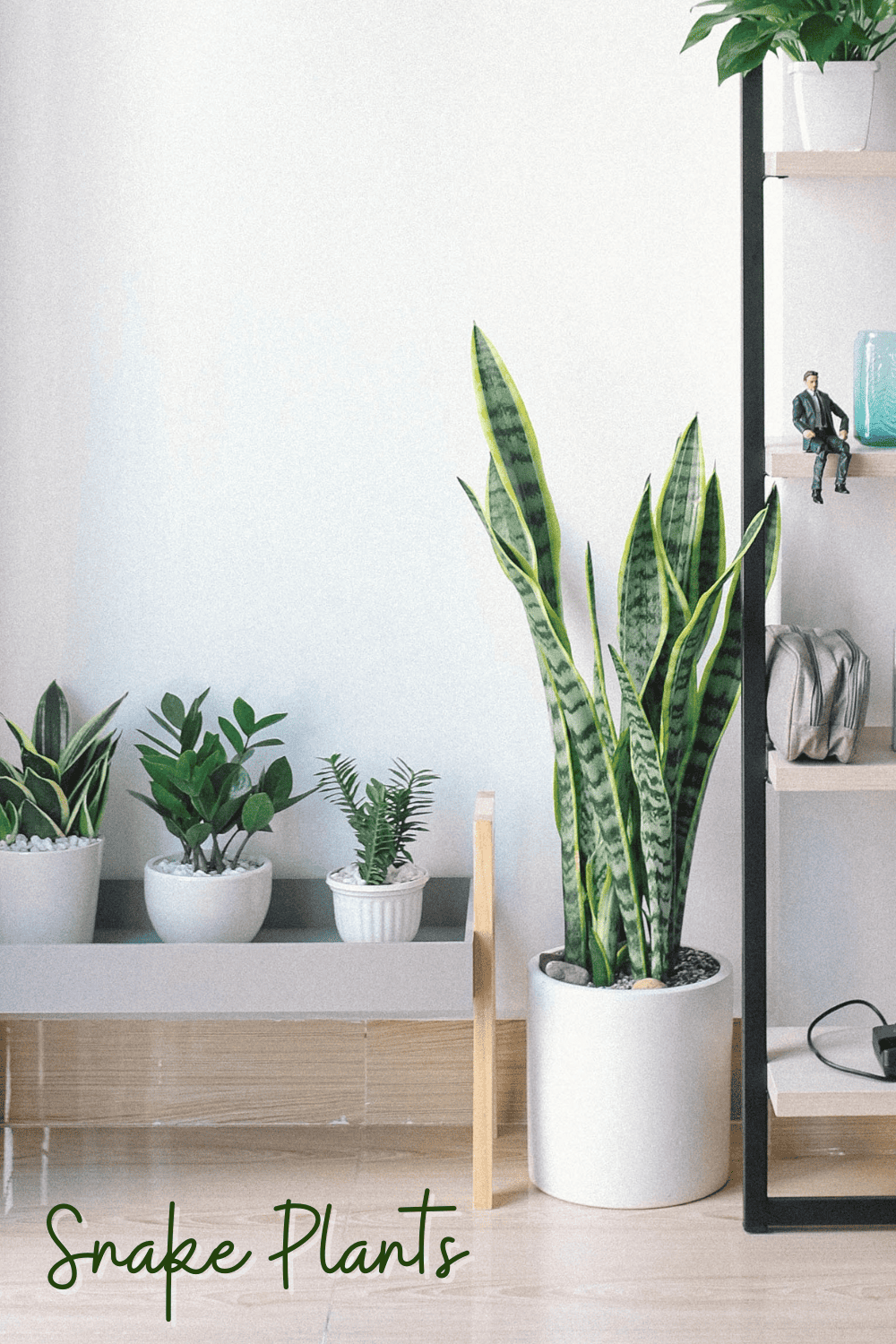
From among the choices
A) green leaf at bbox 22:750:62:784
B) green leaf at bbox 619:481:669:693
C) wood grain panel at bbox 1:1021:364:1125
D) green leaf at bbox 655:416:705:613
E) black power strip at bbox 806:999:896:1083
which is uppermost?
green leaf at bbox 655:416:705:613

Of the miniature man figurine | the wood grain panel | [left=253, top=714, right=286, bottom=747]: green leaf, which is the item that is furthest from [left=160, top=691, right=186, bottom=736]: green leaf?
the miniature man figurine

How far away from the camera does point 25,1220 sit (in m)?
1.53

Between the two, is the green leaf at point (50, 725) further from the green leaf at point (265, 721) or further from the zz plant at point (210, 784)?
the green leaf at point (265, 721)

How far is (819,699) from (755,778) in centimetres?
12

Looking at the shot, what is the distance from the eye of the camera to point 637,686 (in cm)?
150

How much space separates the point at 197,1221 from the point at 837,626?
1.08 m

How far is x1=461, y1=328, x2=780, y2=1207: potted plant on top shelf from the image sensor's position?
1511 millimetres

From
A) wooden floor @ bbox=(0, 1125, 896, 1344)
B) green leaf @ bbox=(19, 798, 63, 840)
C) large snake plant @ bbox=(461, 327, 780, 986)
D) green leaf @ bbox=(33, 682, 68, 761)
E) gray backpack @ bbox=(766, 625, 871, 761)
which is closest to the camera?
wooden floor @ bbox=(0, 1125, 896, 1344)

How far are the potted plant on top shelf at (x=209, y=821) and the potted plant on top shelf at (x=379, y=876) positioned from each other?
9cm

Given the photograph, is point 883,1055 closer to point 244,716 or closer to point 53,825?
point 244,716

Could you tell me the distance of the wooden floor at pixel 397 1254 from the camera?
4.30 ft

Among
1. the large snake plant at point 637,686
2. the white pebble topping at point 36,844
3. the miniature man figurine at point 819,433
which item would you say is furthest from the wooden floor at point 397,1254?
the miniature man figurine at point 819,433

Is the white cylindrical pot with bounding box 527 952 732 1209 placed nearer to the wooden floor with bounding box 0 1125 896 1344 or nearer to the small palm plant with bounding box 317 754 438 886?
the wooden floor with bounding box 0 1125 896 1344

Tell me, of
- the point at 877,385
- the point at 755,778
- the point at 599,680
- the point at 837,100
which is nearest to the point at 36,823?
the point at 599,680
